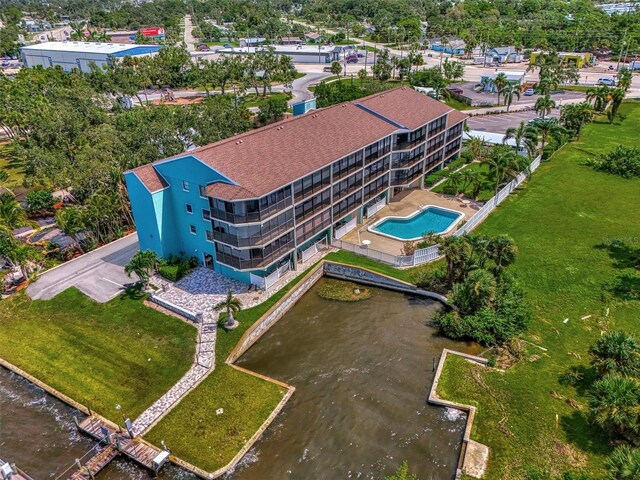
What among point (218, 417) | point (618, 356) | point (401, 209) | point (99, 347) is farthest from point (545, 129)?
point (99, 347)

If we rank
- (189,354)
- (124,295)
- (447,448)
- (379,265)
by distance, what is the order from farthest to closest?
(379,265) → (124,295) → (189,354) → (447,448)

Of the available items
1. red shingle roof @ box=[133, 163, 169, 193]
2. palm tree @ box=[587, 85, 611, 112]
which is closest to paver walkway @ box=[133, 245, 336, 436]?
red shingle roof @ box=[133, 163, 169, 193]

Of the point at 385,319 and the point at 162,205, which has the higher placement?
the point at 162,205

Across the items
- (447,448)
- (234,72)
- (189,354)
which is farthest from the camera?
(234,72)

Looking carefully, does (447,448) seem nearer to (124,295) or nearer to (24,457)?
(24,457)

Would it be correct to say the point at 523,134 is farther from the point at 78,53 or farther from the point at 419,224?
the point at 78,53

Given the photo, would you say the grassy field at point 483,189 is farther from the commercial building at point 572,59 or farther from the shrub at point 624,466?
the commercial building at point 572,59

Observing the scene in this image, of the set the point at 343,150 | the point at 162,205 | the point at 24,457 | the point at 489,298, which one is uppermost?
the point at 343,150

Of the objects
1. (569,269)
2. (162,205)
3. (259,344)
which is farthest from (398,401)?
(162,205)
